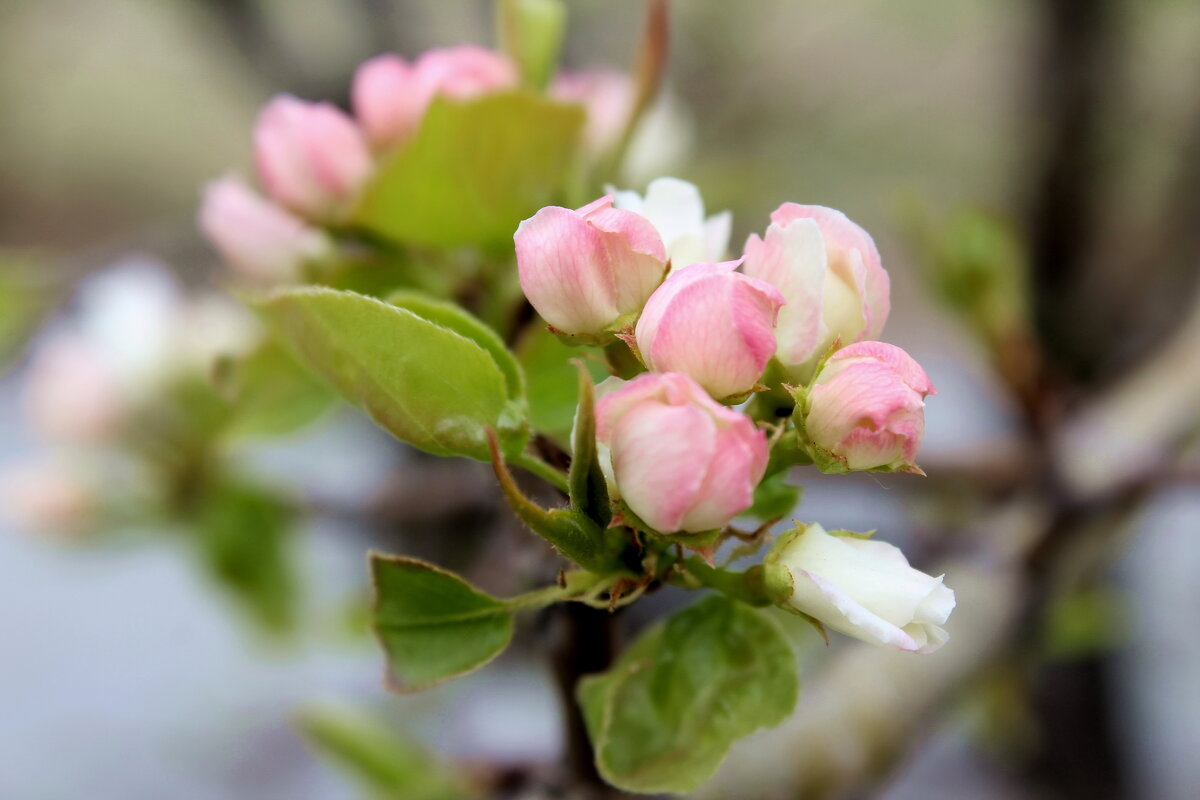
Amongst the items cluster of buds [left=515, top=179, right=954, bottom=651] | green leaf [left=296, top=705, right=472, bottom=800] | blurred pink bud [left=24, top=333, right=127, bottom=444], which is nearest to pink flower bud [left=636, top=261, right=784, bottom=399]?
cluster of buds [left=515, top=179, right=954, bottom=651]

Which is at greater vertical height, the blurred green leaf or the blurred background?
the blurred green leaf

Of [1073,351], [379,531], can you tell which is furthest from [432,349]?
[1073,351]

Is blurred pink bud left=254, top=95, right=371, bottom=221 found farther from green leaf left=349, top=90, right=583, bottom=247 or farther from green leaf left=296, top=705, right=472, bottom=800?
green leaf left=296, top=705, right=472, bottom=800

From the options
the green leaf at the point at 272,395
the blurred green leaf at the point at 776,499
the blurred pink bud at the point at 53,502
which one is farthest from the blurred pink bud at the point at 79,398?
the blurred green leaf at the point at 776,499

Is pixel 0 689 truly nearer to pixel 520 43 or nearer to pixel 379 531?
pixel 379 531

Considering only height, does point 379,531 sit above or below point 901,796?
above

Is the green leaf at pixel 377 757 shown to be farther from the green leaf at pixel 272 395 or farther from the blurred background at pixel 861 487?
the green leaf at pixel 272 395

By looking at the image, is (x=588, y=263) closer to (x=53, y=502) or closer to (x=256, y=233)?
(x=256, y=233)
